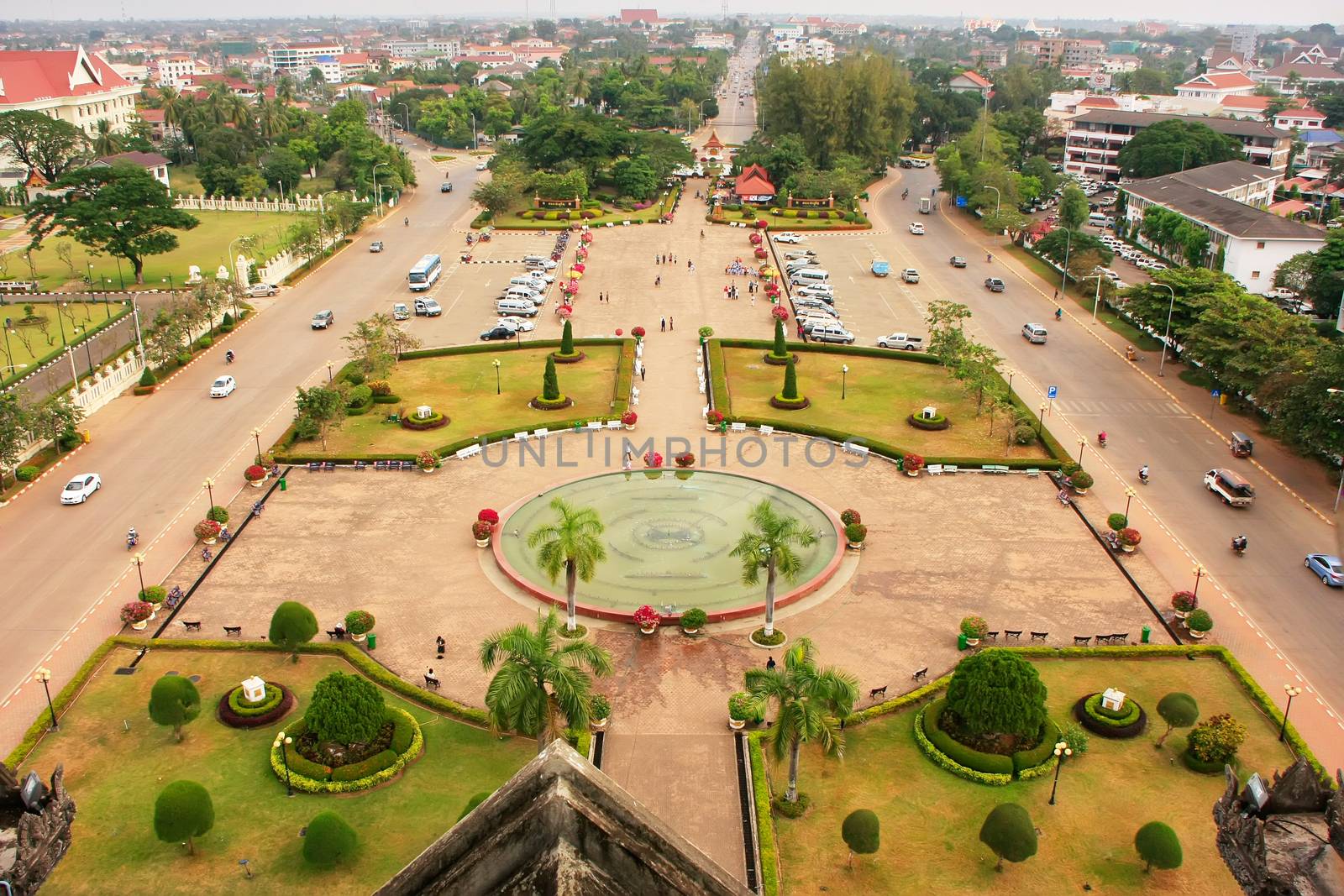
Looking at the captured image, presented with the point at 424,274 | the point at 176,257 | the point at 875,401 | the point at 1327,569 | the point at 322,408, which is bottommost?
the point at 1327,569

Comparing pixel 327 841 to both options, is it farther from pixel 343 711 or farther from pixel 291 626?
pixel 291 626

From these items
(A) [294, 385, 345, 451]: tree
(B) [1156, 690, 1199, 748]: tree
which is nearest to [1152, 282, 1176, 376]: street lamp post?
(B) [1156, 690, 1199, 748]: tree

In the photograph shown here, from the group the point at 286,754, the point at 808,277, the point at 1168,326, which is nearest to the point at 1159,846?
the point at 286,754

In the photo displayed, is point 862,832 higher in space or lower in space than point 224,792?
higher

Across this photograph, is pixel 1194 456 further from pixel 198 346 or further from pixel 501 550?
pixel 198 346

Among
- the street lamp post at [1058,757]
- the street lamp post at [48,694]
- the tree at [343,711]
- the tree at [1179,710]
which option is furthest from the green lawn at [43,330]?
the tree at [1179,710]

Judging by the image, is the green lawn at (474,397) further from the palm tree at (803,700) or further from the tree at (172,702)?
the palm tree at (803,700)
